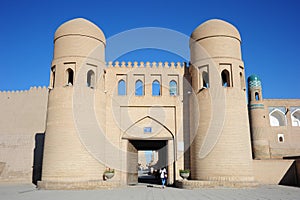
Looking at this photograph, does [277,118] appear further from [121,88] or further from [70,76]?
[70,76]

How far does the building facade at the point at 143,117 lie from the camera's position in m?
12.2

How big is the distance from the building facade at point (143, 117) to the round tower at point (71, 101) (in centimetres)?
4

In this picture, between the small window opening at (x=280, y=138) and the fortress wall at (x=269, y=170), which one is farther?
the small window opening at (x=280, y=138)

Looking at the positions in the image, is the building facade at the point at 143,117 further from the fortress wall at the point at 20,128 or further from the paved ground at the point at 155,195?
the paved ground at the point at 155,195

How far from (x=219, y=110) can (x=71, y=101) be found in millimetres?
6435

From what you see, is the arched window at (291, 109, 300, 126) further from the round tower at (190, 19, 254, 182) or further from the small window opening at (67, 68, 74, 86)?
the small window opening at (67, 68, 74, 86)

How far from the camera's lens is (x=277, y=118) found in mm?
26984

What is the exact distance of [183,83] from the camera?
14820 millimetres

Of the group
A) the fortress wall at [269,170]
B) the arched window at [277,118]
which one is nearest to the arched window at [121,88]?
the fortress wall at [269,170]

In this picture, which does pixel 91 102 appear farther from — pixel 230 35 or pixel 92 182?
pixel 230 35

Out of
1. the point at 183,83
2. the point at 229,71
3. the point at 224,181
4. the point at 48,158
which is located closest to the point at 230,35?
the point at 229,71

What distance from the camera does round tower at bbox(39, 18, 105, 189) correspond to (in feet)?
39.2

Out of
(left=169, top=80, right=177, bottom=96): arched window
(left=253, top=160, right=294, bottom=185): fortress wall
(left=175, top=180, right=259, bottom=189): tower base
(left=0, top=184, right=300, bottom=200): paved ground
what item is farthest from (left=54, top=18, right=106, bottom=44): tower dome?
(left=253, top=160, right=294, bottom=185): fortress wall

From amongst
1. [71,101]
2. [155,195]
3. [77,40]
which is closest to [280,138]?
[155,195]
